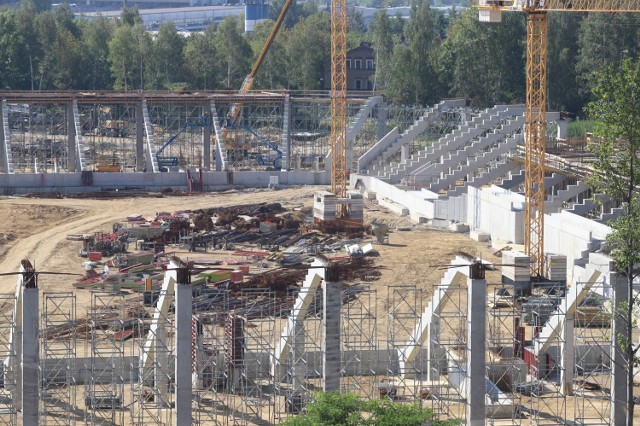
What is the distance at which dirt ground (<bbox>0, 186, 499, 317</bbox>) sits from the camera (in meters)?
43.8

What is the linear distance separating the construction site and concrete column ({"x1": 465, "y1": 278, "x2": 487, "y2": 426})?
0.05 meters

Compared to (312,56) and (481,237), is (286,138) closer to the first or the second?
(481,237)

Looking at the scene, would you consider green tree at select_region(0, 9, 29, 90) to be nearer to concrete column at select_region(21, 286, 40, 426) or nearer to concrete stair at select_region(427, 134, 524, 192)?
concrete stair at select_region(427, 134, 524, 192)

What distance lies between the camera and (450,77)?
Answer: 86375 millimetres

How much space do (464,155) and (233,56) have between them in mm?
37324

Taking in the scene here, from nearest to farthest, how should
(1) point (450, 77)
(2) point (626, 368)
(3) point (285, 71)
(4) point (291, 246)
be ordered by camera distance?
(2) point (626, 368) < (4) point (291, 246) < (1) point (450, 77) < (3) point (285, 71)

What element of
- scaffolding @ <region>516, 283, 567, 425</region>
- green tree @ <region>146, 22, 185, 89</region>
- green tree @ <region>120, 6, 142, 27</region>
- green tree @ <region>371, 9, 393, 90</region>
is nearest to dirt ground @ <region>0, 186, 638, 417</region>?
scaffolding @ <region>516, 283, 567, 425</region>

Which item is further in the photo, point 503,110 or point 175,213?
point 503,110

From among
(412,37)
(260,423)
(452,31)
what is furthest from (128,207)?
(452,31)

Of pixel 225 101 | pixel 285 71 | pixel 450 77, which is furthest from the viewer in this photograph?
pixel 285 71

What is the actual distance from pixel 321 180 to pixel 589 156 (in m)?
13.4

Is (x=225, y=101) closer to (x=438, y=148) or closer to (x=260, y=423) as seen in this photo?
(x=438, y=148)

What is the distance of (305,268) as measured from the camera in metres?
34.0

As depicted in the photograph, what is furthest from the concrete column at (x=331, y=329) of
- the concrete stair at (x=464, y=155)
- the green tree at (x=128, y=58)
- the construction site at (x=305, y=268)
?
the green tree at (x=128, y=58)
